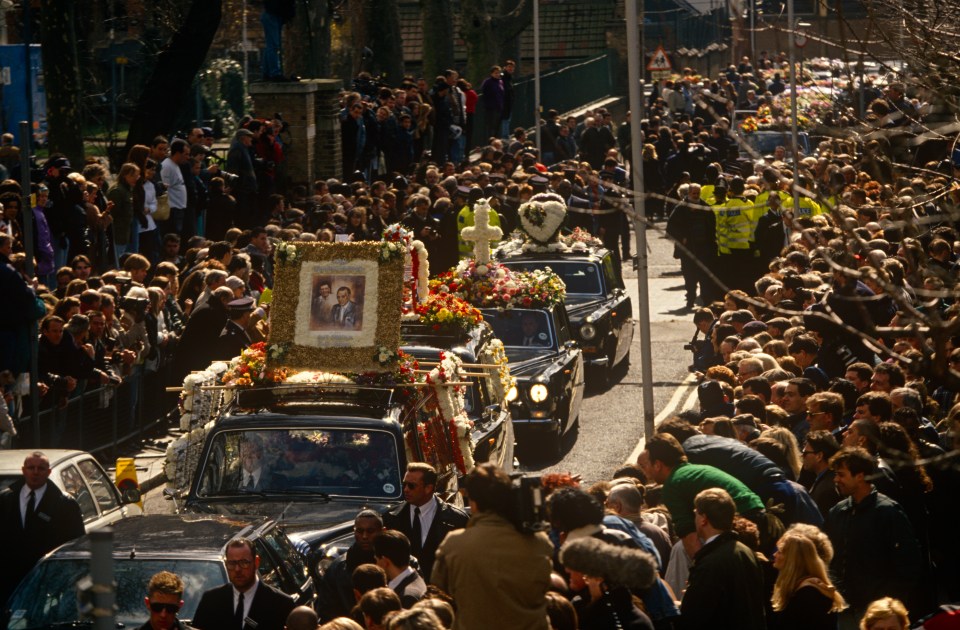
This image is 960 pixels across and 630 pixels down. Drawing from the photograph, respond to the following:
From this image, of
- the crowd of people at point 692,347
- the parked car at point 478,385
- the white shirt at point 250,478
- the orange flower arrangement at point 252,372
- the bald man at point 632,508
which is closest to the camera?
the crowd of people at point 692,347

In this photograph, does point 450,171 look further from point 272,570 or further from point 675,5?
point 675,5

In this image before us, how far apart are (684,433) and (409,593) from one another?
2455mm

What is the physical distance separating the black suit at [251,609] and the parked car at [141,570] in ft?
0.95

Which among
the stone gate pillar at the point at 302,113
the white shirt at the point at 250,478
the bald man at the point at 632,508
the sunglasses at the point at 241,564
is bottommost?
the sunglasses at the point at 241,564

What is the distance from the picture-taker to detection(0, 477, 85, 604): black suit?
471 inches

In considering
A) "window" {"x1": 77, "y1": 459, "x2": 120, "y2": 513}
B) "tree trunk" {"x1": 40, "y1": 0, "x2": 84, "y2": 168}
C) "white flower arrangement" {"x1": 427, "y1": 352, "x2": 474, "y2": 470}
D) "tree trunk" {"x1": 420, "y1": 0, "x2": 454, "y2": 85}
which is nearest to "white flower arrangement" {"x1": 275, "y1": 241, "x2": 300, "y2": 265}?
"white flower arrangement" {"x1": 427, "y1": 352, "x2": 474, "y2": 470}

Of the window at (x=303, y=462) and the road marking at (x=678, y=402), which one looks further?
the road marking at (x=678, y=402)

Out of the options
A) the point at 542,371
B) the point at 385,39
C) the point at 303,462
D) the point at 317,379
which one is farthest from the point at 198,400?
the point at 385,39

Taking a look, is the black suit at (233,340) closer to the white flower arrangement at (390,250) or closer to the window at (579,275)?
the white flower arrangement at (390,250)

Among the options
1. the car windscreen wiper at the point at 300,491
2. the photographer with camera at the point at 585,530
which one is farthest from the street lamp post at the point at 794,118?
the car windscreen wiper at the point at 300,491

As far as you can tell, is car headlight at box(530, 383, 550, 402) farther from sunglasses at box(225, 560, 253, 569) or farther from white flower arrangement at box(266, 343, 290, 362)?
sunglasses at box(225, 560, 253, 569)

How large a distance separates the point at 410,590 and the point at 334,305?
4572 mm

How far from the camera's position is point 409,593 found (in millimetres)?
9789

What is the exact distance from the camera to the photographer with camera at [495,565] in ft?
25.7
